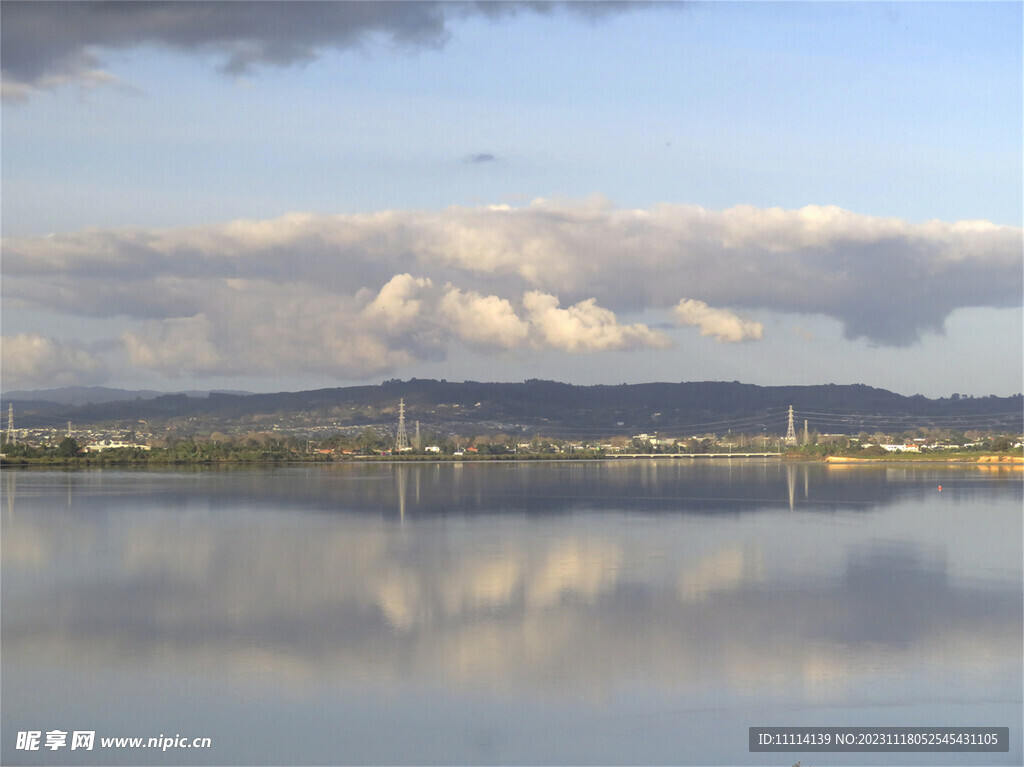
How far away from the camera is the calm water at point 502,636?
39.1ft

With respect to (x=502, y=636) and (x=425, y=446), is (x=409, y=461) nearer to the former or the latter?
(x=425, y=446)

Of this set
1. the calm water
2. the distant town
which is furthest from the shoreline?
the calm water

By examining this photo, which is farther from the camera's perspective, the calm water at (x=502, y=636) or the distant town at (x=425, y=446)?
the distant town at (x=425, y=446)

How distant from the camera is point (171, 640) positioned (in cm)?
1639

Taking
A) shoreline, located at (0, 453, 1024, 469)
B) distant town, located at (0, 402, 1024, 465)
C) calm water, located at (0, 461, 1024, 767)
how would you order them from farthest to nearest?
distant town, located at (0, 402, 1024, 465) < shoreline, located at (0, 453, 1024, 469) < calm water, located at (0, 461, 1024, 767)

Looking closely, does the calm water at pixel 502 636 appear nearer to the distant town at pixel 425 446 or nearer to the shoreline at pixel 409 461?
the shoreline at pixel 409 461

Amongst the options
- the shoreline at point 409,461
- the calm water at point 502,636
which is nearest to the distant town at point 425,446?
the shoreline at point 409,461

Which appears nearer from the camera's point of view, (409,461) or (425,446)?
(409,461)

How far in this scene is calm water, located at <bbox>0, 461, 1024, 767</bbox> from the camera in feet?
39.1

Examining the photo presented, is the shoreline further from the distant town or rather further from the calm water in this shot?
the calm water

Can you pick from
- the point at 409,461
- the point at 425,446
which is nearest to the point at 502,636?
the point at 409,461

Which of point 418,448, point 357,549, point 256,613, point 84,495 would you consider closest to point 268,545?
point 357,549

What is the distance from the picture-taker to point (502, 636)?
16.2 metres

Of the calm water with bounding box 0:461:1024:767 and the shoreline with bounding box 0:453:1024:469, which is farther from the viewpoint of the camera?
the shoreline with bounding box 0:453:1024:469
